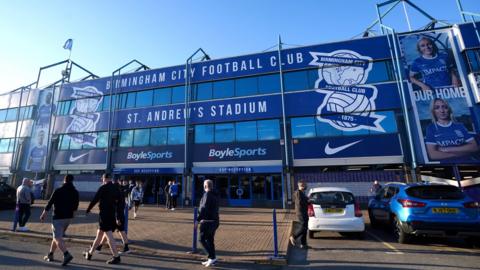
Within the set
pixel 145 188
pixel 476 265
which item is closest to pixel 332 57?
pixel 476 265

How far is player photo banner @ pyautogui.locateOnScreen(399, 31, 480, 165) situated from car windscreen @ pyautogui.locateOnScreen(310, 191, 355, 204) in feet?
36.9

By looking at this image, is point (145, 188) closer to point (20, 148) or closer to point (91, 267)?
point (20, 148)

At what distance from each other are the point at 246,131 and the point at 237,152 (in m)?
1.68

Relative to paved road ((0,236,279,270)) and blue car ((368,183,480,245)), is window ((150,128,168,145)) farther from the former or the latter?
blue car ((368,183,480,245))

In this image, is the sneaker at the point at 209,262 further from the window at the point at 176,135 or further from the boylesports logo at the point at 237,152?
the window at the point at 176,135

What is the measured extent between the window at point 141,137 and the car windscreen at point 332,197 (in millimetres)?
16961

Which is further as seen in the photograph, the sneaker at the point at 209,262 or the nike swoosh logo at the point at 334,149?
the nike swoosh logo at the point at 334,149

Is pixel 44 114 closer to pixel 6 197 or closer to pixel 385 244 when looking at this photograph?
pixel 6 197

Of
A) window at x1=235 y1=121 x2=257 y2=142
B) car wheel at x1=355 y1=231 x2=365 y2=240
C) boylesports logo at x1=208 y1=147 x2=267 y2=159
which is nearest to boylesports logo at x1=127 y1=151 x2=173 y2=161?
boylesports logo at x1=208 y1=147 x2=267 y2=159

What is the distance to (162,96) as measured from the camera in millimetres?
22625

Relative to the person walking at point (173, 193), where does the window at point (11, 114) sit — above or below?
above

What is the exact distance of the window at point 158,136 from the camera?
846 inches

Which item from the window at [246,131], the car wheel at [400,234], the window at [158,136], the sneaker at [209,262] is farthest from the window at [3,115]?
the car wheel at [400,234]

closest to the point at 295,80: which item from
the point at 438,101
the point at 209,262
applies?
the point at 438,101
